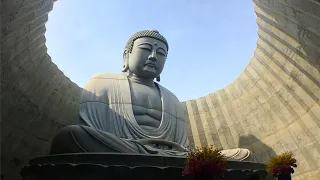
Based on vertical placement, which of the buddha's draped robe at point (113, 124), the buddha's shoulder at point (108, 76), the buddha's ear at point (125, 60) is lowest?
the buddha's draped robe at point (113, 124)

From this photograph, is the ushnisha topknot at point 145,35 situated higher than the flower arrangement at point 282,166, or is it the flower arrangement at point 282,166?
the ushnisha topknot at point 145,35

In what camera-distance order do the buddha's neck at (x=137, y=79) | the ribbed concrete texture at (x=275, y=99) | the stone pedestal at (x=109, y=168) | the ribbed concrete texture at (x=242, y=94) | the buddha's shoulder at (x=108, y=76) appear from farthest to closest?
the buddha's neck at (x=137, y=79) → the buddha's shoulder at (x=108, y=76) → the ribbed concrete texture at (x=275, y=99) → the ribbed concrete texture at (x=242, y=94) → the stone pedestal at (x=109, y=168)

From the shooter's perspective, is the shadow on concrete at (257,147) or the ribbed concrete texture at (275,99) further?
the shadow on concrete at (257,147)

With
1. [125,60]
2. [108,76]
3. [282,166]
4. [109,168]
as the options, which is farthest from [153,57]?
[282,166]

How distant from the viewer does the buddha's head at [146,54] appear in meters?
6.28

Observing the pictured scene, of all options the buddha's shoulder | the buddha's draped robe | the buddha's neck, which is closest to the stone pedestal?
the buddha's draped robe

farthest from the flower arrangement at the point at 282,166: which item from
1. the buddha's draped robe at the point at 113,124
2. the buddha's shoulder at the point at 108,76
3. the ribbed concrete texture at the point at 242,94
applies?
the buddha's shoulder at the point at 108,76

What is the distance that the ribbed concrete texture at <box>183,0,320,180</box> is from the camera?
581 centimetres

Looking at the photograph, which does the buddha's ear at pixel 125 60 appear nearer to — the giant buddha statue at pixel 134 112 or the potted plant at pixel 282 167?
the giant buddha statue at pixel 134 112

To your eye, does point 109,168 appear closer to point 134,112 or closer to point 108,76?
point 134,112

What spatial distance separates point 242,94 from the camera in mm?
7645

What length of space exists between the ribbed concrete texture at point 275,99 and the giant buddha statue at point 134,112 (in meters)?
1.62

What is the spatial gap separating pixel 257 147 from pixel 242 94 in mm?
1208

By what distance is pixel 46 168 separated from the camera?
3799 millimetres
